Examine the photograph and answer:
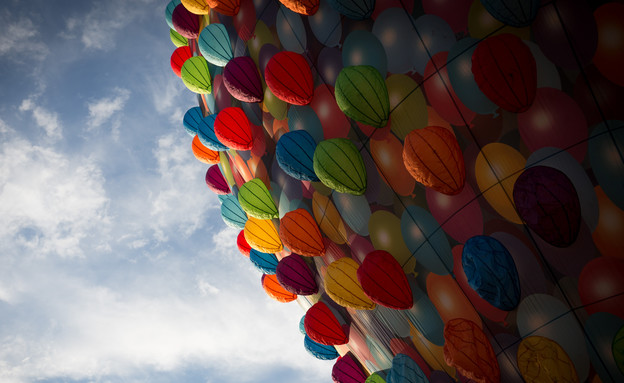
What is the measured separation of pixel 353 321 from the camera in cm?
629

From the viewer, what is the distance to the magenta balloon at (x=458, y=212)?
4335 mm

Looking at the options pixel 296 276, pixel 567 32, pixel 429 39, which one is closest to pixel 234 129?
pixel 296 276

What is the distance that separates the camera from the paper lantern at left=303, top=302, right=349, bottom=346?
6.38 metres

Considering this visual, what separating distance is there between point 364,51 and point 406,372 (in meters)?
3.63

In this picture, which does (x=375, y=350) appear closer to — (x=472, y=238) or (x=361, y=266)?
(x=361, y=266)

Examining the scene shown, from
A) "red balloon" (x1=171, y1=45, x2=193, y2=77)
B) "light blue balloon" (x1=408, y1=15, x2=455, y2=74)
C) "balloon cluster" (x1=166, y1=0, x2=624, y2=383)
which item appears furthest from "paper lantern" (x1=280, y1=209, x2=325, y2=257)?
"red balloon" (x1=171, y1=45, x2=193, y2=77)

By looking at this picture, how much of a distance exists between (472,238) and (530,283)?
0.63 metres

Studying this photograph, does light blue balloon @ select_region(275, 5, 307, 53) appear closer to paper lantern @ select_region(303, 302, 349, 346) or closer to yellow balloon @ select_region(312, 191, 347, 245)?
yellow balloon @ select_region(312, 191, 347, 245)

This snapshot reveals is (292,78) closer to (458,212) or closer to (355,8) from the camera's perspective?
(355,8)

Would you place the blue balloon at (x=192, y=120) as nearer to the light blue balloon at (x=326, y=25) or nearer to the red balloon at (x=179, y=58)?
the red balloon at (x=179, y=58)

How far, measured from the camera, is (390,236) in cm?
507

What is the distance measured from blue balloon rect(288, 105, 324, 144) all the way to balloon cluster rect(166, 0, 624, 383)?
0.11ft

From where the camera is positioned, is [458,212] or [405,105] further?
[405,105]

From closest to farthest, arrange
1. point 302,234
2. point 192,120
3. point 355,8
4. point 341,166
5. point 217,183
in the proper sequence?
point 355,8, point 341,166, point 302,234, point 192,120, point 217,183
